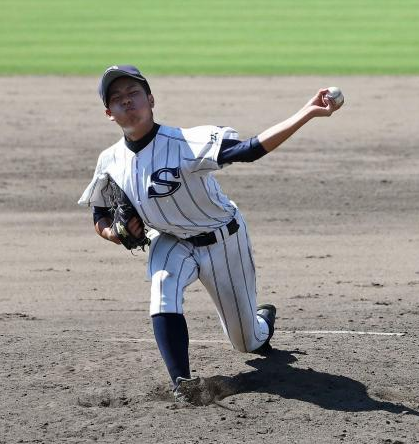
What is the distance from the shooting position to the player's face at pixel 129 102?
15.8ft

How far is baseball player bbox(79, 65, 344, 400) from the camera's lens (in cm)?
480

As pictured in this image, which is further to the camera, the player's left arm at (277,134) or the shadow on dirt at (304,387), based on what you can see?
the shadow on dirt at (304,387)

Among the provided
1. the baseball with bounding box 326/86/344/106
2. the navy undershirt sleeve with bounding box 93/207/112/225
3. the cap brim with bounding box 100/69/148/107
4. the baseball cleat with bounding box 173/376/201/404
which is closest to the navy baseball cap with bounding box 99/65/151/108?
the cap brim with bounding box 100/69/148/107

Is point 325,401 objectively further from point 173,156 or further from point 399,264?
point 399,264

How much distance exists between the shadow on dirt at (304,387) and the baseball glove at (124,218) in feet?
2.43

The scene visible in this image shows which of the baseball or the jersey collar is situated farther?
the jersey collar

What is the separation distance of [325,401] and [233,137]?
1232mm

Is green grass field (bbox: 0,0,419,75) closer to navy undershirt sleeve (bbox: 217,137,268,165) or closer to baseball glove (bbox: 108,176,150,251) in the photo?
baseball glove (bbox: 108,176,150,251)

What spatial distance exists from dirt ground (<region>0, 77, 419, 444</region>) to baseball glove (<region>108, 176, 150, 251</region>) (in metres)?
0.69

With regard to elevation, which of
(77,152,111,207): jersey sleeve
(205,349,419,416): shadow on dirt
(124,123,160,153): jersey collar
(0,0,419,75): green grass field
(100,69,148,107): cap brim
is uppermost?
(0,0,419,75): green grass field

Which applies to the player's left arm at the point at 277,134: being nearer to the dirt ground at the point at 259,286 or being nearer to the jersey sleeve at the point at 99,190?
the jersey sleeve at the point at 99,190

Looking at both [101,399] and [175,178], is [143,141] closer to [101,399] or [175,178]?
[175,178]

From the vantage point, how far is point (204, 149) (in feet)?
15.7

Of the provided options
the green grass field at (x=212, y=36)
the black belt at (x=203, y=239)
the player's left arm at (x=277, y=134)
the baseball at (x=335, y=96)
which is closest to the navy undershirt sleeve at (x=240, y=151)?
the player's left arm at (x=277, y=134)
